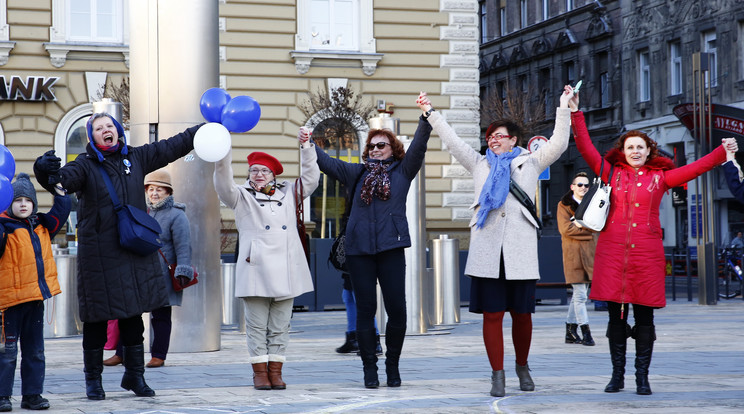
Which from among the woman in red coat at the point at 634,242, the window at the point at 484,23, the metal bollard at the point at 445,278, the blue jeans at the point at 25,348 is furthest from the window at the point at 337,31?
the window at the point at 484,23

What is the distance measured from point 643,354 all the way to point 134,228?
3.60m

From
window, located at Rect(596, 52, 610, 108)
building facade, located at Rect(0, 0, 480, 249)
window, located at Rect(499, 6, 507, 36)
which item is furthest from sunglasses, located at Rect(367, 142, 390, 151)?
window, located at Rect(499, 6, 507, 36)

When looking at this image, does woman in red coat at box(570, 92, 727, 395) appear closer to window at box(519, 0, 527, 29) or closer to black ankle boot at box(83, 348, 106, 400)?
black ankle boot at box(83, 348, 106, 400)

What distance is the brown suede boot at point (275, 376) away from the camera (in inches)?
322

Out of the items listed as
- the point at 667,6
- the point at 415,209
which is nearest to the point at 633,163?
the point at 415,209

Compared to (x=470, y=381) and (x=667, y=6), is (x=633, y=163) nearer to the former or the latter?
(x=470, y=381)

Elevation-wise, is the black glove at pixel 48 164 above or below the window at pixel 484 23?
below

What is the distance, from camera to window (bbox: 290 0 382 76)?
25.6 metres

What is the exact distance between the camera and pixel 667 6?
4134 centimetres

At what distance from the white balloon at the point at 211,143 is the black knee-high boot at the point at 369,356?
166 centimetres

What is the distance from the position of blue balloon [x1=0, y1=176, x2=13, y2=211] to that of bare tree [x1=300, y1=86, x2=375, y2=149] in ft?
57.7

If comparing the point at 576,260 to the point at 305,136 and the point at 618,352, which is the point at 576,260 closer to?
the point at 618,352

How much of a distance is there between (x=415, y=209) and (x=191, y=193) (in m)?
2.80

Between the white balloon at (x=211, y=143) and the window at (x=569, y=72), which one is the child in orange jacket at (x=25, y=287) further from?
the window at (x=569, y=72)
